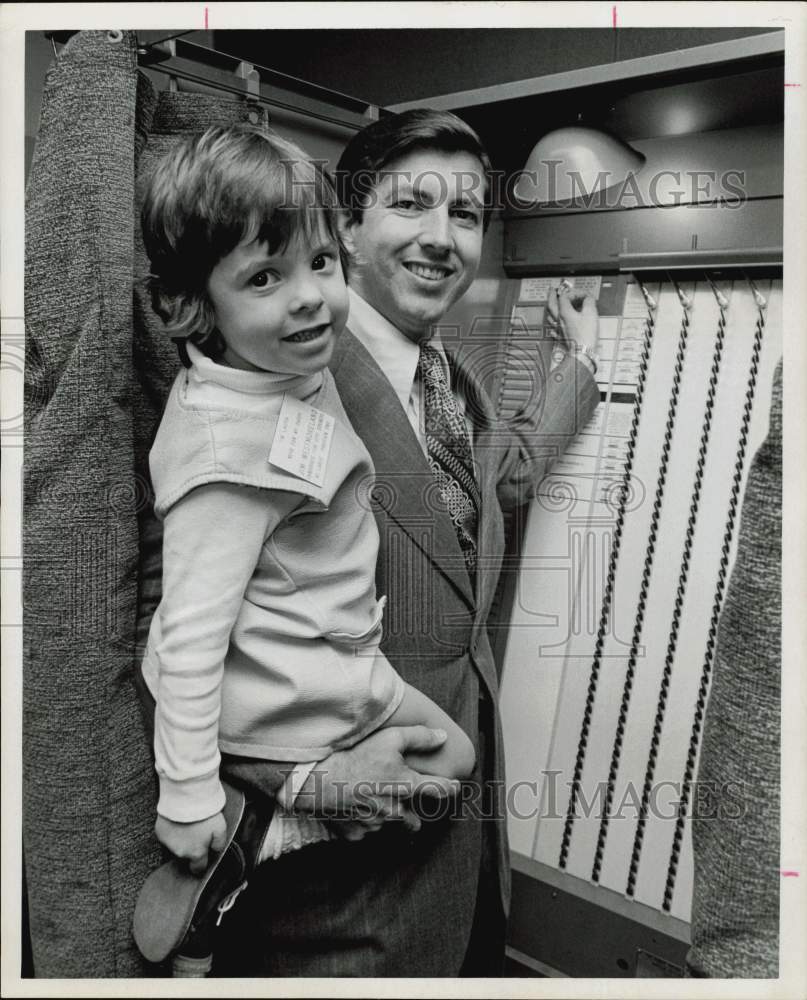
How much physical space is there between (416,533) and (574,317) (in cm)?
31

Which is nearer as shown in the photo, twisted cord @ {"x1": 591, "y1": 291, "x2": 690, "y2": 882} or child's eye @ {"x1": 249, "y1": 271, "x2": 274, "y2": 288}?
child's eye @ {"x1": 249, "y1": 271, "x2": 274, "y2": 288}

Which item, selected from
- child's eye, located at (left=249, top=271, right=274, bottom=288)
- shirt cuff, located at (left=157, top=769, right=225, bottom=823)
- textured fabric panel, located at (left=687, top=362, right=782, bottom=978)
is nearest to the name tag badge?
child's eye, located at (left=249, top=271, right=274, bottom=288)

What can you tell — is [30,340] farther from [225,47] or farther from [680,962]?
[680,962]

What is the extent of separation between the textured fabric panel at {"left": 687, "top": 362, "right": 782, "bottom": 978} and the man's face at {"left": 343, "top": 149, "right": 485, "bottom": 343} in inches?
14.7

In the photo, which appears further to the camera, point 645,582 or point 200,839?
point 645,582

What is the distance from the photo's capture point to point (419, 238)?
3.53 feet

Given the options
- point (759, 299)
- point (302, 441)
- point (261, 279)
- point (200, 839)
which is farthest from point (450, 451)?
point (200, 839)

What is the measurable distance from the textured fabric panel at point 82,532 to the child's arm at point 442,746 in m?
0.29

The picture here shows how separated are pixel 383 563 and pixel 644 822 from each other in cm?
44

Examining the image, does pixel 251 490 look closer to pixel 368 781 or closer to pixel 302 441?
pixel 302 441

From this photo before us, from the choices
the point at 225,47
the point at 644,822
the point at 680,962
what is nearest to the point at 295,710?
the point at 644,822

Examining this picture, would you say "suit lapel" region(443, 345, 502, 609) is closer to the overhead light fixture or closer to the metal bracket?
the overhead light fixture

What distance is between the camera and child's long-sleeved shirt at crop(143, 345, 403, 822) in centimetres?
99

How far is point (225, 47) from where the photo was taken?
3.71ft
